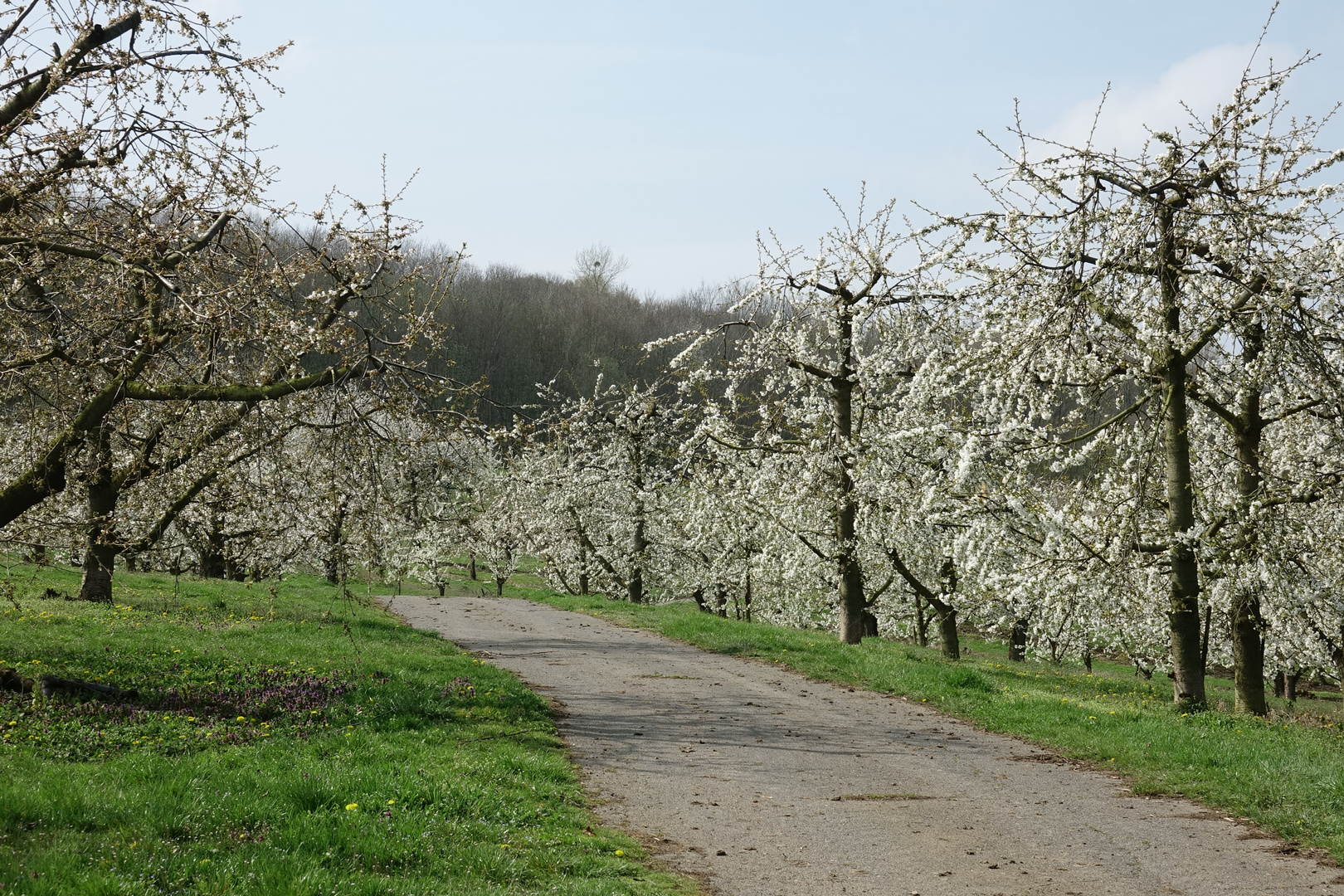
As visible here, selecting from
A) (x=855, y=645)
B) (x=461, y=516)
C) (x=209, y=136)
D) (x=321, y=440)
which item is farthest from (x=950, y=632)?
(x=209, y=136)

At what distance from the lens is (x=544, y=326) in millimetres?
86188

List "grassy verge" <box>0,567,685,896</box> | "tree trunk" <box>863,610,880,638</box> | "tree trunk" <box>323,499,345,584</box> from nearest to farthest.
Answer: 1. "grassy verge" <box>0,567,685,896</box>
2. "tree trunk" <box>323,499,345,584</box>
3. "tree trunk" <box>863,610,880,638</box>

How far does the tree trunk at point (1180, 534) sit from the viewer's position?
10.9 meters

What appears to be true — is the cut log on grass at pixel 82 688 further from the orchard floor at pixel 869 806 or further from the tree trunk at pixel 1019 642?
the tree trunk at pixel 1019 642

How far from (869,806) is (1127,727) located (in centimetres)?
418

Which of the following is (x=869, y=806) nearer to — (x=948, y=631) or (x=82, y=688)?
(x=82, y=688)

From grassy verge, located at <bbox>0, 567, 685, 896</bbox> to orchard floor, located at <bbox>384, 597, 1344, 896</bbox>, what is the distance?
66cm

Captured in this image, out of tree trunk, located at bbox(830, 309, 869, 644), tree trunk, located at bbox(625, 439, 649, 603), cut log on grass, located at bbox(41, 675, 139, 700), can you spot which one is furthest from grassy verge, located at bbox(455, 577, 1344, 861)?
tree trunk, located at bbox(625, 439, 649, 603)

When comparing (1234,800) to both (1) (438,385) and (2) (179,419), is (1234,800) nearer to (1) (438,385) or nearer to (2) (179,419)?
(1) (438,385)

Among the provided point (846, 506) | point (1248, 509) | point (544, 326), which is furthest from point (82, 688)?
point (544, 326)

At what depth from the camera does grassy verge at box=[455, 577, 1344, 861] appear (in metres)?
7.20

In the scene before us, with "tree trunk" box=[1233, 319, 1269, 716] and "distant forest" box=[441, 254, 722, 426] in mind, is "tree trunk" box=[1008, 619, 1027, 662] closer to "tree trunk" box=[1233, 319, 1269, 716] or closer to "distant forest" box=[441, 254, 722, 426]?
"tree trunk" box=[1233, 319, 1269, 716]

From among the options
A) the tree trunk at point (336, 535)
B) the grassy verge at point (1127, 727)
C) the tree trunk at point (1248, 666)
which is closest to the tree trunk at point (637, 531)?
the grassy verge at point (1127, 727)

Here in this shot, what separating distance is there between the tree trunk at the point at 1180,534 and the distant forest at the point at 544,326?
58.7 m
